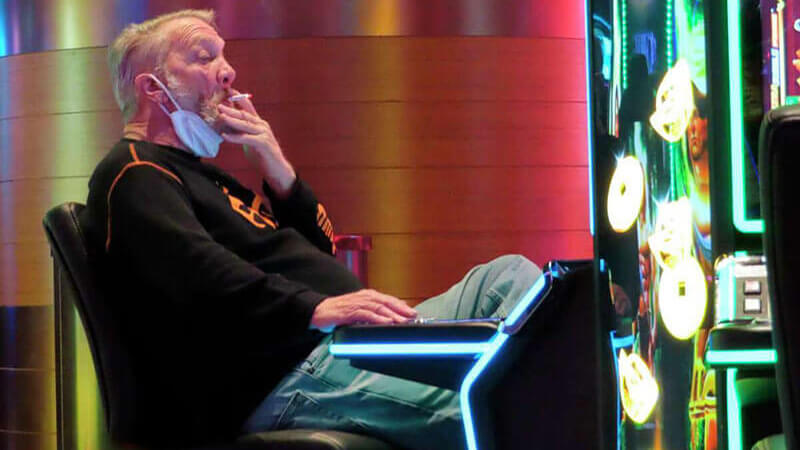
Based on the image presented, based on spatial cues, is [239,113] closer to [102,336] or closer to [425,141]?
[102,336]

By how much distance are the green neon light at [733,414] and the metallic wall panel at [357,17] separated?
3004 mm

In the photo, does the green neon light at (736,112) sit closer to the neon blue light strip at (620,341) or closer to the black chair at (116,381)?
the neon blue light strip at (620,341)

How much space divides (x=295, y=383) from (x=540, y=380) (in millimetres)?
460

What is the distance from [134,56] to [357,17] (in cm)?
205

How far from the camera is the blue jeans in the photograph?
1948 mm

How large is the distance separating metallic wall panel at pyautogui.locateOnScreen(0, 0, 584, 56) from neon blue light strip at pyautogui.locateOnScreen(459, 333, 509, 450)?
281cm

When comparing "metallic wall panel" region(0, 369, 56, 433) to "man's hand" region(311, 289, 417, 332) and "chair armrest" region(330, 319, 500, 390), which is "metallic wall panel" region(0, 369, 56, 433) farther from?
"chair armrest" region(330, 319, 500, 390)

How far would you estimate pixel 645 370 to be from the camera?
1.68 meters

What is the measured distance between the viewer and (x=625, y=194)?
1.69 metres

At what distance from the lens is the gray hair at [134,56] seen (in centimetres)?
246

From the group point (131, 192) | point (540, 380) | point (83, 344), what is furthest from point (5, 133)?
point (540, 380)

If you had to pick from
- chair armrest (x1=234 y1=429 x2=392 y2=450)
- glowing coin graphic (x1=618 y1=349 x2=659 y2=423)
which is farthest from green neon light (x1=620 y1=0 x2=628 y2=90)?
chair armrest (x1=234 y1=429 x2=392 y2=450)

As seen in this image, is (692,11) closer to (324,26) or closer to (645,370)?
(645,370)

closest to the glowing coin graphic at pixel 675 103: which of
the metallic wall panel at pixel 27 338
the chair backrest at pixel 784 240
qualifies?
the chair backrest at pixel 784 240
